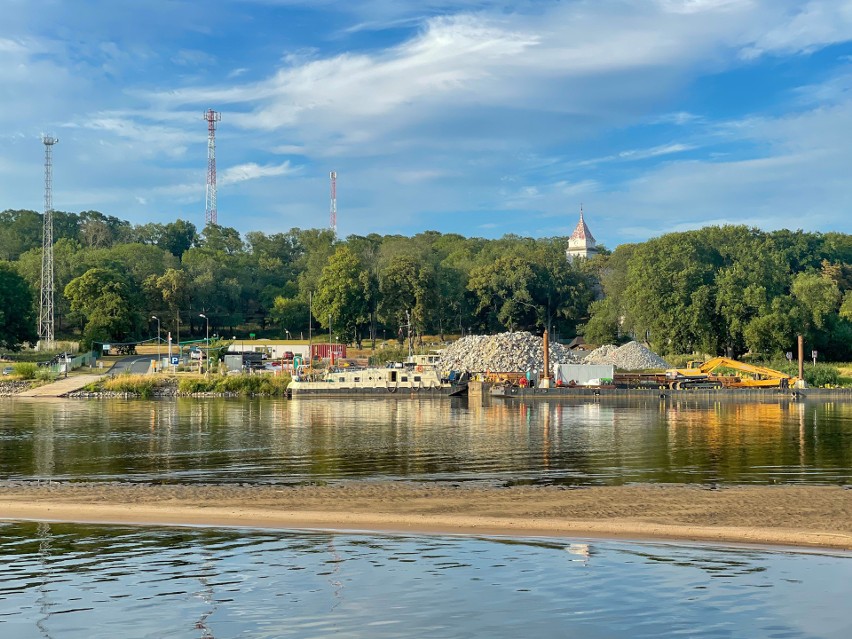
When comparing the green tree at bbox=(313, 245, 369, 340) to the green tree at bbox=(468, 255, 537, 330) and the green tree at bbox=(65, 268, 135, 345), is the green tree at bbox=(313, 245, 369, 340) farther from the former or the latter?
the green tree at bbox=(65, 268, 135, 345)

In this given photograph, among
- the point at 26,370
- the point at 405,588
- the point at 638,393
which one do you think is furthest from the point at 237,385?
the point at 405,588

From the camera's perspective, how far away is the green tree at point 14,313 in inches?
4459

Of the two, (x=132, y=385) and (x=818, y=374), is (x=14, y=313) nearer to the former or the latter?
(x=132, y=385)

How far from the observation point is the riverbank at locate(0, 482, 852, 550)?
21362 mm

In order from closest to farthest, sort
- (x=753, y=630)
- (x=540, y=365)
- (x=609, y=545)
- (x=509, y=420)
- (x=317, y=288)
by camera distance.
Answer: (x=753, y=630)
(x=609, y=545)
(x=509, y=420)
(x=540, y=365)
(x=317, y=288)

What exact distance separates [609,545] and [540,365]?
8600 cm

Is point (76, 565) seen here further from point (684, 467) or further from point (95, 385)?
point (95, 385)

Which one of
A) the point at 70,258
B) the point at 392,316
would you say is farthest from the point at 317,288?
the point at 70,258

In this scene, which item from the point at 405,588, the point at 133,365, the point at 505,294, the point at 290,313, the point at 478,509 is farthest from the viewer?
the point at 290,313

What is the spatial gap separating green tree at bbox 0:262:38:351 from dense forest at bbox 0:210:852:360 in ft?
0.62

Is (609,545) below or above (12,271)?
below

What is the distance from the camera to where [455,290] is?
472 ft

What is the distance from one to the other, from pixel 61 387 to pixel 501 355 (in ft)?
158

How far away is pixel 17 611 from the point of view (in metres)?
15.2
